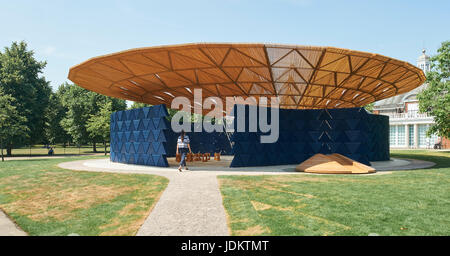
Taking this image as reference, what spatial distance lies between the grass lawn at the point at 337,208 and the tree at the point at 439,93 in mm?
22790

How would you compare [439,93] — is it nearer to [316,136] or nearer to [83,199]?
[316,136]

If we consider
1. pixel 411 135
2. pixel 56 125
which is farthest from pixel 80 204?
pixel 56 125

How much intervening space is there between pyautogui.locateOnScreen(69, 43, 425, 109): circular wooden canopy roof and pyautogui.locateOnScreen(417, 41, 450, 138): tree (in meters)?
7.73

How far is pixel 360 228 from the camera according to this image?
5.57 meters

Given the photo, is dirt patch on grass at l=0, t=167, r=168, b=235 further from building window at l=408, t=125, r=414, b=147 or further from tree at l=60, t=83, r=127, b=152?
building window at l=408, t=125, r=414, b=147

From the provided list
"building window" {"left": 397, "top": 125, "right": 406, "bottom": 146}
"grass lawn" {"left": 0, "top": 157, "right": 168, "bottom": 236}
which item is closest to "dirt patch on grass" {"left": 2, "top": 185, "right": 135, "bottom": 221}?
"grass lawn" {"left": 0, "top": 157, "right": 168, "bottom": 236}

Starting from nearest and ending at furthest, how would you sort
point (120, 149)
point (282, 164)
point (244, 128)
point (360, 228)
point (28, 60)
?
point (360, 228) < point (244, 128) < point (282, 164) < point (120, 149) < point (28, 60)

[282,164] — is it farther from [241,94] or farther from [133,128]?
[133,128]

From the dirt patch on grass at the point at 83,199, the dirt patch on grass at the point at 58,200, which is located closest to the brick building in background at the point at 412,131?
the dirt patch on grass at the point at 83,199

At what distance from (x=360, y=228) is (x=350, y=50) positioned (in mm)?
11044

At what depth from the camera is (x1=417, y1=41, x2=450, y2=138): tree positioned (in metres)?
28.5

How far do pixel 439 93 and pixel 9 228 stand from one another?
130ft
